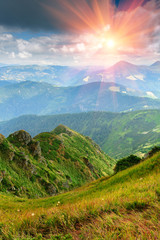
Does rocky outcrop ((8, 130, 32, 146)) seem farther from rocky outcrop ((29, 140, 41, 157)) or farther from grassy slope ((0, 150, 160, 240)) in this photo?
grassy slope ((0, 150, 160, 240))

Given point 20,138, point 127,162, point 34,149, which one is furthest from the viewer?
point 34,149

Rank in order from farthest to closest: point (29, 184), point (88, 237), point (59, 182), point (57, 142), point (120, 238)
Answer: point (57, 142) → point (59, 182) → point (29, 184) → point (88, 237) → point (120, 238)

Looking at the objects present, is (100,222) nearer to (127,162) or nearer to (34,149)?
(127,162)

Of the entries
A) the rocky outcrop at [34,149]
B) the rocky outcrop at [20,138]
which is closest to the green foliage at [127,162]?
the rocky outcrop at [34,149]

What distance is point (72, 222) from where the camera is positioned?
4773 mm

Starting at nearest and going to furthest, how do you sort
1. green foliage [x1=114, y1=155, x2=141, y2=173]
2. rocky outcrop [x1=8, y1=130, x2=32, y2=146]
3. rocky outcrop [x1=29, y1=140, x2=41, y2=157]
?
1. green foliage [x1=114, y1=155, x2=141, y2=173]
2. rocky outcrop [x1=8, y1=130, x2=32, y2=146]
3. rocky outcrop [x1=29, y1=140, x2=41, y2=157]

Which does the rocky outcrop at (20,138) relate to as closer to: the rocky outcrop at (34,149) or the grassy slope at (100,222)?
the rocky outcrop at (34,149)

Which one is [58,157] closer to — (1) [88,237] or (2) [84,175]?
(2) [84,175]

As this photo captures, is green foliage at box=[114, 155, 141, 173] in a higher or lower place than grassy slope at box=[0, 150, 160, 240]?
lower

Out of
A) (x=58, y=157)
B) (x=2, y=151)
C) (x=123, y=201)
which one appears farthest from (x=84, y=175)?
(x=123, y=201)

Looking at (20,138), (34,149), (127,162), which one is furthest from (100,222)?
(20,138)

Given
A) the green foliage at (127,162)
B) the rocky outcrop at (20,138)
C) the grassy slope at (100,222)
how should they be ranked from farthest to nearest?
the rocky outcrop at (20,138), the green foliage at (127,162), the grassy slope at (100,222)

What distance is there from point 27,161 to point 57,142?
5870 cm

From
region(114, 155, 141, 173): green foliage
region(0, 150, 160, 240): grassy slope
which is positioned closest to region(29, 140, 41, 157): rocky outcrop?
region(114, 155, 141, 173): green foliage
